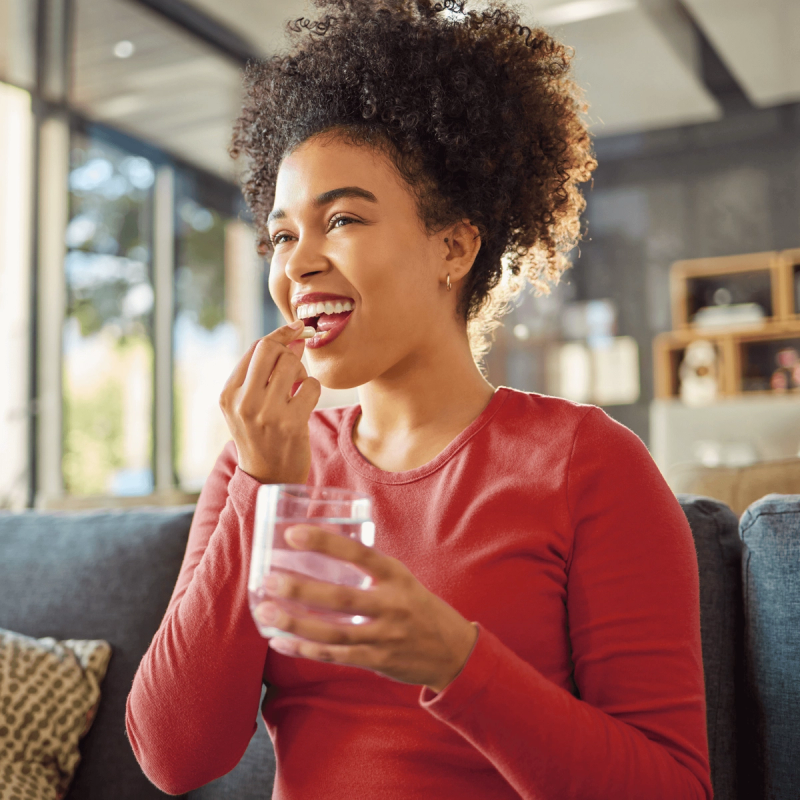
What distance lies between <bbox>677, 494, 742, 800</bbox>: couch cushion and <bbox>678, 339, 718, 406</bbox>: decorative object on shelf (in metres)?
4.96

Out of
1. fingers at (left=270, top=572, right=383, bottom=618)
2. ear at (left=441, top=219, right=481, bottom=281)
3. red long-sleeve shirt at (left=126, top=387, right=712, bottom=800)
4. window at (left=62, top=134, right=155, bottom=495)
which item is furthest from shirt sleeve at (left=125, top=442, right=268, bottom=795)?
window at (left=62, top=134, right=155, bottom=495)

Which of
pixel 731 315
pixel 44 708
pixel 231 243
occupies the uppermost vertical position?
pixel 231 243

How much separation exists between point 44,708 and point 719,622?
3.47 ft

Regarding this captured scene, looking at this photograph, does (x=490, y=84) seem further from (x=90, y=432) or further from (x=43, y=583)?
(x=90, y=432)

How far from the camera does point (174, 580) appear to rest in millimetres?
1513

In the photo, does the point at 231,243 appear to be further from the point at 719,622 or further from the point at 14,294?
the point at 719,622

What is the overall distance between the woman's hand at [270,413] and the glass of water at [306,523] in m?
0.27

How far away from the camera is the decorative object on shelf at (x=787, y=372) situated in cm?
579

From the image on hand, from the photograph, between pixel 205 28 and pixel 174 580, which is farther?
pixel 205 28

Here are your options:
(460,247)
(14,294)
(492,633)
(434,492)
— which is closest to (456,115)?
(460,247)

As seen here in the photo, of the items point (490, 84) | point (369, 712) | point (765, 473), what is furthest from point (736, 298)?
point (369, 712)

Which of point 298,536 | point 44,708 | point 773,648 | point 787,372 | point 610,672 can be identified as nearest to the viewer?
point 298,536

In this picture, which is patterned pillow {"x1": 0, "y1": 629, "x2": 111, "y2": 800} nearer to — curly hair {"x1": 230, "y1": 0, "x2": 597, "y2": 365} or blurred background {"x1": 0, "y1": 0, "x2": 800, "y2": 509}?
curly hair {"x1": 230, "y1": 0, "x2": 597, "y2": 365}

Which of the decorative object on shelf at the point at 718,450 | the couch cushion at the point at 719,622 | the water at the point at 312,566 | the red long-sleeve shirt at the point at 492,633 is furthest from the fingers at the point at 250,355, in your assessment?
the decorative object on shelf at the point at 718,450
